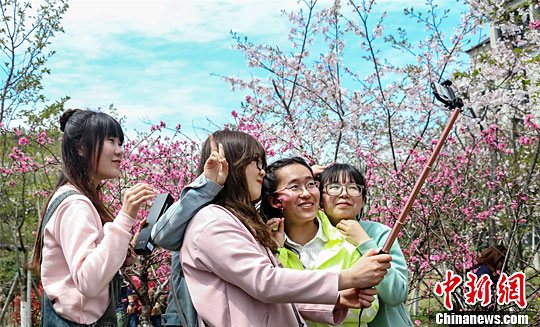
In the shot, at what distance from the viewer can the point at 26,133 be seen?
8344mm

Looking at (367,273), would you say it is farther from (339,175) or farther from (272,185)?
(339,175)

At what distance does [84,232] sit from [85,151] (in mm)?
396

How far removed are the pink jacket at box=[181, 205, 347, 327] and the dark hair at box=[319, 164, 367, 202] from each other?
95 cm

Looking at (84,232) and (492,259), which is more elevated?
(492,259)

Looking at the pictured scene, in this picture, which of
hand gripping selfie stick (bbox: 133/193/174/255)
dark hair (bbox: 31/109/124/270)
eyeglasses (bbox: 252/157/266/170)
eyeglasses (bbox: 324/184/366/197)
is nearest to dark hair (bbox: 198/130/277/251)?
eyeglasses (bbox: 252/157/266/170)

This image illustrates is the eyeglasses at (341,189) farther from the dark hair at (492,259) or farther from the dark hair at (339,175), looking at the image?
the dark hair at (492,259)

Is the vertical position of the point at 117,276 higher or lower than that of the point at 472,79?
lower

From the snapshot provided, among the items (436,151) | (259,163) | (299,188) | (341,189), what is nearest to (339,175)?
(341,189)

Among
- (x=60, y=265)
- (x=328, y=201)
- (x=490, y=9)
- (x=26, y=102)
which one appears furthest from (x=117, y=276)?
(x=26, y=102)

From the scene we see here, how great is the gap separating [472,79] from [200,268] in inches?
242

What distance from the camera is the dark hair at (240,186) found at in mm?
1924

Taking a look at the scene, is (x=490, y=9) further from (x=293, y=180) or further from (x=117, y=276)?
(x=117, y=276)

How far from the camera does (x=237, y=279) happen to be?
172cm

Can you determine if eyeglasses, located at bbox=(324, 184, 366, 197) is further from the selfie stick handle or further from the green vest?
the selfie stick handle
